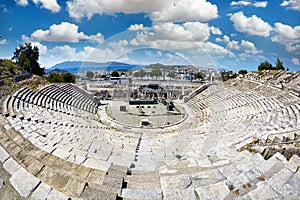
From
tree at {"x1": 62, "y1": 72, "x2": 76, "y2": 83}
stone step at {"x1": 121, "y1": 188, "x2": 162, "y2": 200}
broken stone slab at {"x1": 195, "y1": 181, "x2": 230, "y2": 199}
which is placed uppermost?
tree at {"x1": 62, "y1": 72, "x2": 76, "y2": 83}

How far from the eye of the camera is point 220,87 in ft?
94.4

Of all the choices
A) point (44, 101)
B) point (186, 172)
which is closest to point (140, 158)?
point (186, 172)

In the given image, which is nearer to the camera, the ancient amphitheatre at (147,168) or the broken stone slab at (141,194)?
the ancient amphitheatre at (147,168)

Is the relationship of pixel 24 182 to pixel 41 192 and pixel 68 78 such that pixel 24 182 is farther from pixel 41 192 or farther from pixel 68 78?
pixel 68 78

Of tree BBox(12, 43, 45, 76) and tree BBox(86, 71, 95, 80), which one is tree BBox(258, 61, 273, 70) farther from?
tree BBox(12, 43, 45, 76)

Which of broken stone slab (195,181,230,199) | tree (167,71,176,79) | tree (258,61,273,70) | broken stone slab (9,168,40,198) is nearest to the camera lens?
broken stone slab (195,181,230,199)

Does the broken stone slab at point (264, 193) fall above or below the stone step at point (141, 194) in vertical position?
above

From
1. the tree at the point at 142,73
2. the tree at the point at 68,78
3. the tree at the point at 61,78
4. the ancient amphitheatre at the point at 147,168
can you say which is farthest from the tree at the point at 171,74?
the ancient amphitheatre at the point at 147,168

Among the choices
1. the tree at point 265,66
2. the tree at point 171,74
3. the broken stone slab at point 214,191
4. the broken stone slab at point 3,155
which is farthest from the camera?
the tree at point 265,66

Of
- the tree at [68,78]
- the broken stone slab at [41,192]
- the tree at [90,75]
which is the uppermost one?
the tree at [90,75]

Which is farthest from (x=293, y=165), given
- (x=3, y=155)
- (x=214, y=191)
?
(x=3, y=155)

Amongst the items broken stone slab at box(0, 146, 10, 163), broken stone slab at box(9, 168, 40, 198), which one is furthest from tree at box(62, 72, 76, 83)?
broken stone slab at box(9, 168, 40, 198)

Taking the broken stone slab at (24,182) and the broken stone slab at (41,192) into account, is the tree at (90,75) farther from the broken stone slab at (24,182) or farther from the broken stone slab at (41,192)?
the broken stone slab at (41,192)

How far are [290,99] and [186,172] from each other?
16913mm
